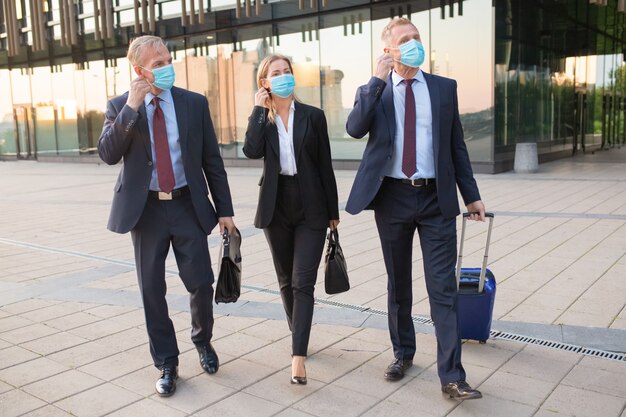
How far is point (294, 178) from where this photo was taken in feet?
11.7

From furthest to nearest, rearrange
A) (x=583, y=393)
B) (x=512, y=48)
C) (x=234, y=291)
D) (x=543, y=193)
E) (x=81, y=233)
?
(x=512, y=48) < (x=543, y=193) < (x=81, y=233) < (x=234, y=291) < (x=583, y=393)

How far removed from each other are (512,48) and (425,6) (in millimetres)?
2618

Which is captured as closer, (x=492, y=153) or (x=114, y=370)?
(x=114, y=370)

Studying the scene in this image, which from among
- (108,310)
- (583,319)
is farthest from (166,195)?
(583,319)

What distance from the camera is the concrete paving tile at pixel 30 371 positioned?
364 cm

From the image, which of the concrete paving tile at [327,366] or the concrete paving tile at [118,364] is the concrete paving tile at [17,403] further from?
the concrete paving tile at [327,366]

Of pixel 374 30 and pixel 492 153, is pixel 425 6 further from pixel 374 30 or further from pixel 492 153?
pixel 492 153

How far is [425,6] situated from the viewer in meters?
16.0

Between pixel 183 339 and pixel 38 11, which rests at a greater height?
pixel 38 11

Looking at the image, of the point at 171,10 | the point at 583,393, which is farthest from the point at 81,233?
the point at 171,10

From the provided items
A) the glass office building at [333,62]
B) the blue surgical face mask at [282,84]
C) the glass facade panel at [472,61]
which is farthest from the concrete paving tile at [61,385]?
the glass facade panel at [472,61]

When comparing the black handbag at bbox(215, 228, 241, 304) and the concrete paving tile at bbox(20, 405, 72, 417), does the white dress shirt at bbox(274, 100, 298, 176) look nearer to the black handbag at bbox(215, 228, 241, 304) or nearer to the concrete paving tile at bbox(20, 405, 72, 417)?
the black handbag at bbox(215, 228, 241, 304)

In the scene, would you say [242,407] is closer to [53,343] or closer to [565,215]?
[53,343]

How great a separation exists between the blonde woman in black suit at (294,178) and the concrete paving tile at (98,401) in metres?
0.91
